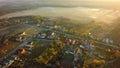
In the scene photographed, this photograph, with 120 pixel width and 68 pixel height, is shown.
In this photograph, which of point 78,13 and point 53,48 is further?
point 78,13

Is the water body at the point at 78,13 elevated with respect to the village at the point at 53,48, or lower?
elevated

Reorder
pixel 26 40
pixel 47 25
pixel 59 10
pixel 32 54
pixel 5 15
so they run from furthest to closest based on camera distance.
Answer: pixel 59 10 < pixel 5 15 < pixel 47 25 < pixel 26 40 < pixel 32 54

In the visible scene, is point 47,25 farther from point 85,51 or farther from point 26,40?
point 85,51

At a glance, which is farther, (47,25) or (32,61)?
(47,25)

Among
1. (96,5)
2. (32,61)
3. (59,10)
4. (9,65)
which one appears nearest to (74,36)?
(32,61)

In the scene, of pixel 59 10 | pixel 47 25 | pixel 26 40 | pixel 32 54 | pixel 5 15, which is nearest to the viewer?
pixel 32 54

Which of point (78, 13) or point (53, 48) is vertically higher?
point (78, 13)
